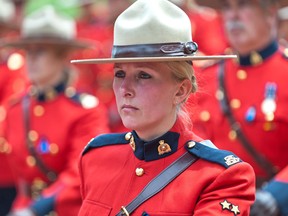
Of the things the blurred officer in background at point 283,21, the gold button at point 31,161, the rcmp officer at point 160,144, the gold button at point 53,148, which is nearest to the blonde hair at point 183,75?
the rcmp officer at point 160,144

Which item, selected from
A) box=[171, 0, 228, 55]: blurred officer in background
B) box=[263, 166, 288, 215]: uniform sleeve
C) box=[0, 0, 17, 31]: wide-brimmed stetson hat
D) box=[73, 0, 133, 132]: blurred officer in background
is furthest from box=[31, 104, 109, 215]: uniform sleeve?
box=[0, 0, 17, 31]: wide-brimmed stetson hat

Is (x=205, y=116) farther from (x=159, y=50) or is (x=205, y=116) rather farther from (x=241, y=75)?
(x=159, y=50)

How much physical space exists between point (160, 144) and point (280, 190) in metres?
1.42

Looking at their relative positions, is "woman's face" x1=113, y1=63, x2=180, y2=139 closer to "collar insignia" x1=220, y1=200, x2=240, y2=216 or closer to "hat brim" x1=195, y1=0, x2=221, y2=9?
"collar insignia" x1=220, y1=200, x2=240, y2=216

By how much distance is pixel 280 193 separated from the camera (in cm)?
499

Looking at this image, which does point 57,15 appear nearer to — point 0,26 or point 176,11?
point 0,26

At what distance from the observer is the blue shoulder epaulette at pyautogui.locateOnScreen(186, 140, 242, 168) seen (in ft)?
12.0

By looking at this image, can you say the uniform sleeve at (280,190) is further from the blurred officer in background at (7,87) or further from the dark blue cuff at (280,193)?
the blurred officer in background at (7,87)

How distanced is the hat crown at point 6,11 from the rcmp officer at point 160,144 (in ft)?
18.2

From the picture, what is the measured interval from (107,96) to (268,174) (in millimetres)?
3401

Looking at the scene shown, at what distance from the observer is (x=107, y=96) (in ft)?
28.3

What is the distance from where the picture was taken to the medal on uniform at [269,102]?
5.48m

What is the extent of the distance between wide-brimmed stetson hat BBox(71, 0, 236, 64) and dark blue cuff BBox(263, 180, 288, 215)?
1474mm

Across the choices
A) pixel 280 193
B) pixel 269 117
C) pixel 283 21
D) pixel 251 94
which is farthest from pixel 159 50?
pixel 283 21
